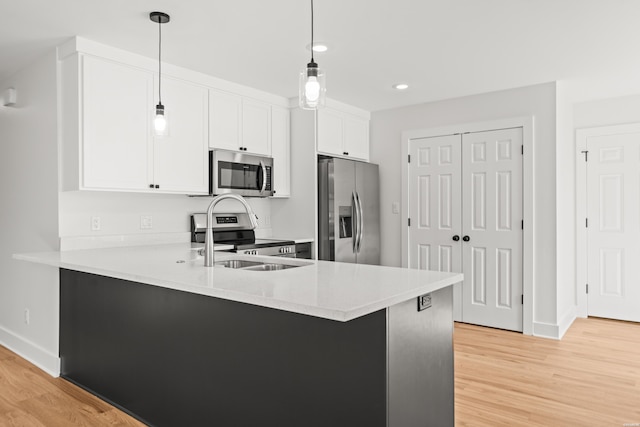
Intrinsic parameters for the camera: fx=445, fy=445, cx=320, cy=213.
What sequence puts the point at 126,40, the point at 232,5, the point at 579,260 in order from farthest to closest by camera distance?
1. the point at 579,260
2. the point at 126,40
3. the point at 232,5

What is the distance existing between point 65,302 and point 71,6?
1872mm

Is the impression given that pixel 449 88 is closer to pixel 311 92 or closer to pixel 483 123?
pixel 483 123

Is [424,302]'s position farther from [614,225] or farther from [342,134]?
[614,225]

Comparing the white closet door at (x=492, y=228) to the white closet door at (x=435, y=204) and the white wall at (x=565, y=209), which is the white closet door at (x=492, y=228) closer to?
the white closet door at (x=435, y=204)

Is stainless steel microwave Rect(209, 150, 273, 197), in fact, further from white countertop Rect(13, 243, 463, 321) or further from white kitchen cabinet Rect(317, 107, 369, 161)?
white countertop Rect(13, 243, 463, 321)

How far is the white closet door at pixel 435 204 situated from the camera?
4.57 meters

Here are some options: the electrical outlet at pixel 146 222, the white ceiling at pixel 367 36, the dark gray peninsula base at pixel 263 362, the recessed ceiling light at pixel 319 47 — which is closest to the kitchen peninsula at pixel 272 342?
the dark gray peninsula base at pixel 263 362

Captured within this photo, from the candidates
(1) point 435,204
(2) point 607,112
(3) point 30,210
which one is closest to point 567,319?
(1) point 435,204

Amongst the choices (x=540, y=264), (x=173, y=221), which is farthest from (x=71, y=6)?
(x=540, y=264)

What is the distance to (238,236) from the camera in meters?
4.31

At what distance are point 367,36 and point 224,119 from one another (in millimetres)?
1539

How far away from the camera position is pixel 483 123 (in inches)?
172

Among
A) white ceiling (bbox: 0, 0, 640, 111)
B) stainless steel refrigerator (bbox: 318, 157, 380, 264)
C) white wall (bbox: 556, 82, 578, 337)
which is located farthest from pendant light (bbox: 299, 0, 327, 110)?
white wall (bbox: 556, 82, 578, 337)

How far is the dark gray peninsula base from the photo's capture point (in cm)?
161
